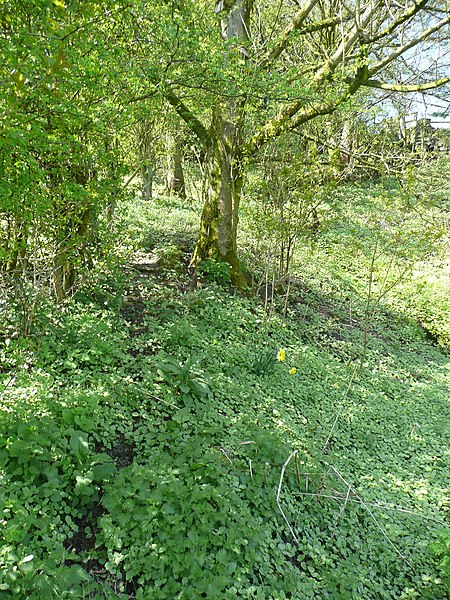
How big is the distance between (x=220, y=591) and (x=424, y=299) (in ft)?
24.5

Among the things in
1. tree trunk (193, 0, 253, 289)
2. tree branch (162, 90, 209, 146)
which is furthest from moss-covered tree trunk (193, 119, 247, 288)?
tree branch (162, 90, 209, 146)

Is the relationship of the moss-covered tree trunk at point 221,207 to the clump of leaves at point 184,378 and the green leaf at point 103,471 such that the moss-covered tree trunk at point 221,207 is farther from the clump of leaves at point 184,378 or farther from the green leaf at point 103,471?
the green leaf at point 103,471

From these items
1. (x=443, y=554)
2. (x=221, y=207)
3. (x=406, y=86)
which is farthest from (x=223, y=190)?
(x=443, y=554)

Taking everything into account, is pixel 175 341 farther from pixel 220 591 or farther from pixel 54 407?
pixel 220 591

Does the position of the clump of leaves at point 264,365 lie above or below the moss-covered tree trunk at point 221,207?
below

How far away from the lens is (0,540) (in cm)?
197

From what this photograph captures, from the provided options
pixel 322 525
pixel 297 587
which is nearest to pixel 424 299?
pixel 322 525

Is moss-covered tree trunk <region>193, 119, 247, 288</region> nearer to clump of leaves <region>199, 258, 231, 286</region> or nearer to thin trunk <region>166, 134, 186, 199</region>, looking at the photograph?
clump of leaves <region>199, 258, 231, 286</region>

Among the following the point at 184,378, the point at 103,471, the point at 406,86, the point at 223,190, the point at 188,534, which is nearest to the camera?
the point at 188,534

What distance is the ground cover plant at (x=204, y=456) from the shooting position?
2217mm

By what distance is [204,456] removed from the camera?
276cm

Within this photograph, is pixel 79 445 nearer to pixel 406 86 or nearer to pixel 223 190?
pixel 223 190

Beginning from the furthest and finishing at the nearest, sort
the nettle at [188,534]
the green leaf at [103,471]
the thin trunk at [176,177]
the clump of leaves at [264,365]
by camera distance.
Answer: the thin trunk at [176,177]
the clump of leaves at [264,365]
the green leaf at [103,471]
the nettle at [188,534]

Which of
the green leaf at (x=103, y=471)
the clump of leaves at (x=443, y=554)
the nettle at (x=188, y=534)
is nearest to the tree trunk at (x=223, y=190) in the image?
the nettle at (x=188, y=534)
